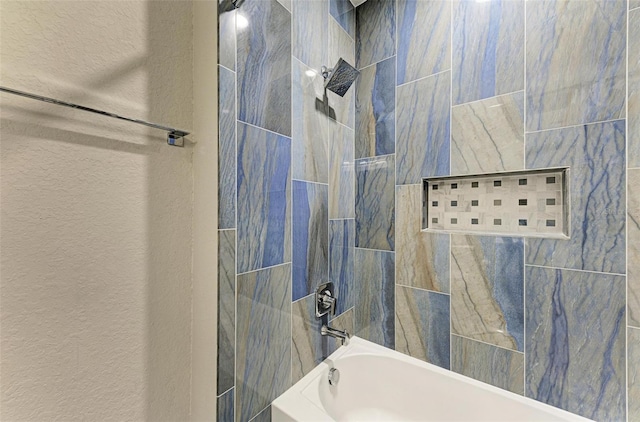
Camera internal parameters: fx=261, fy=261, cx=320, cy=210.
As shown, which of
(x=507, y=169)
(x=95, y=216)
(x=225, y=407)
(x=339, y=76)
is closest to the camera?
(x=95, y=216)

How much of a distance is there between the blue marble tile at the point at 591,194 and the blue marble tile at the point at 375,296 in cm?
74

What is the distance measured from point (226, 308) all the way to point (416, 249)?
1.06m

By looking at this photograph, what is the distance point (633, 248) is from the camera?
3.28 ft

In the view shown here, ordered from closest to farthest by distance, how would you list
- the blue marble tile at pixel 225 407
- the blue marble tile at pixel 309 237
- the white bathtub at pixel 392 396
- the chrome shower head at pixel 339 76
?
1. the blue marble tile at pixel 225 407
2. the white bathtub at pixel 392 396
3. the blue marble tile at pixel 309 237
4. the chrome shower head at pixel 339 76

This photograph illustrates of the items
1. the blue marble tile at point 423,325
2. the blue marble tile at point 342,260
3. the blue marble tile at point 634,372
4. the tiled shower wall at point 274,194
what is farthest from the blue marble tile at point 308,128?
the blue marble tile at point 634,372

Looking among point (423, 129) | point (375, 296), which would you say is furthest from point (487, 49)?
point (375, 296)

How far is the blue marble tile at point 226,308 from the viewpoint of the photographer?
2.89 feet

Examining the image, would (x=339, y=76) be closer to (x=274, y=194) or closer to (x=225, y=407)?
(x=274, y=194)

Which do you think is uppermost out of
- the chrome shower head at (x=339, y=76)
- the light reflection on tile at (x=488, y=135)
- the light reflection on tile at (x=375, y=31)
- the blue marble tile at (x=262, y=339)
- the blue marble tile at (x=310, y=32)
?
the light reflection on tile at (x=375, y=31)

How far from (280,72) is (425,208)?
104 cm

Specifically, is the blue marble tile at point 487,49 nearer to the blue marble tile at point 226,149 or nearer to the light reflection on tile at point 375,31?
the light reflection on tile at point 375,31

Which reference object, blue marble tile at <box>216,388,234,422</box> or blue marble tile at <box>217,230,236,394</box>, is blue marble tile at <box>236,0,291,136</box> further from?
blue marble tile at <box>216,388,234,422</box>

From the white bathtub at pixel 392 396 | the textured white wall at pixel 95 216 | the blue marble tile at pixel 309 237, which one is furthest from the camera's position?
the blue marble tile at pixel 309 237

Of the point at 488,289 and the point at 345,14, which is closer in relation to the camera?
the point at 488,289
